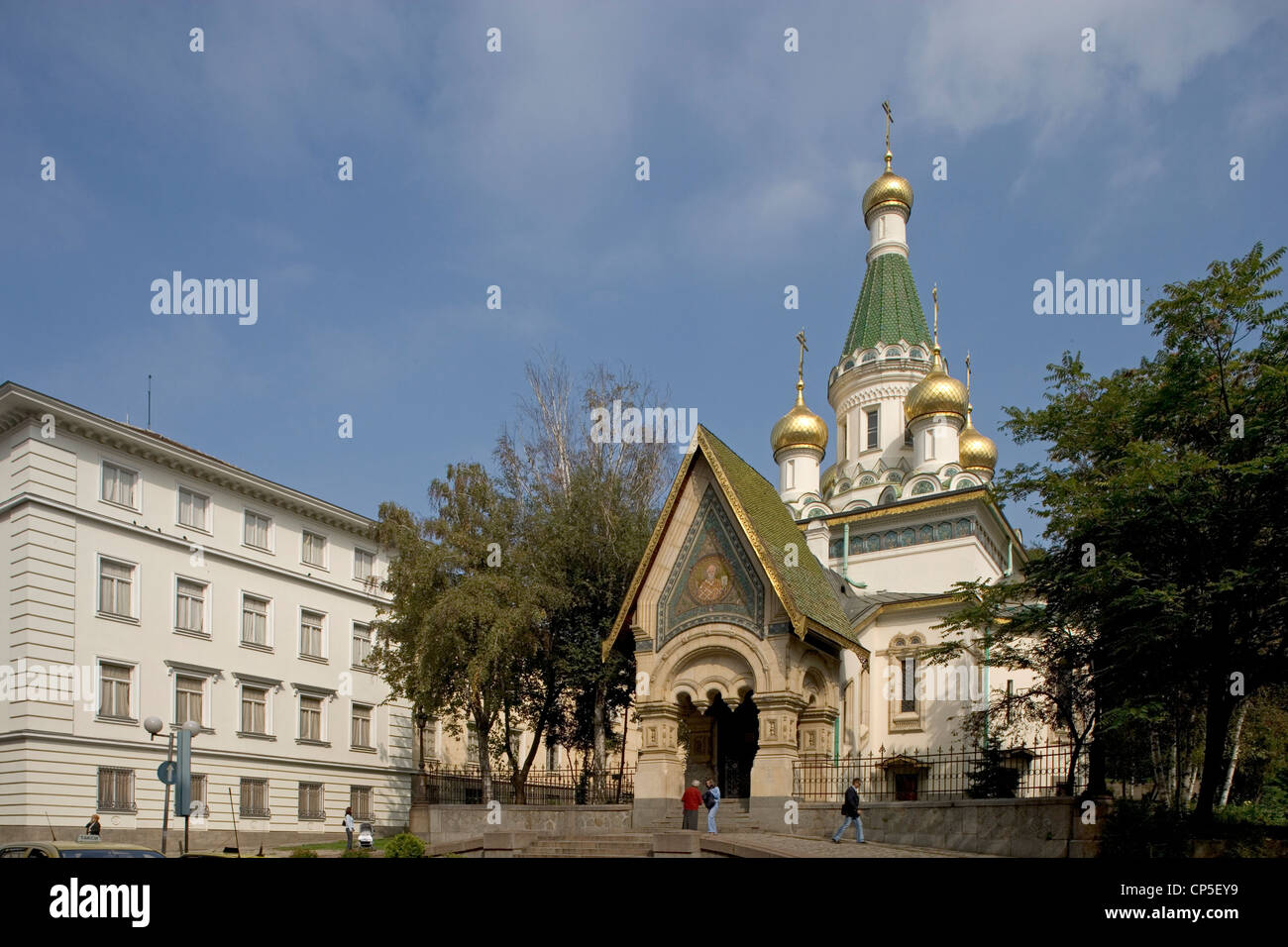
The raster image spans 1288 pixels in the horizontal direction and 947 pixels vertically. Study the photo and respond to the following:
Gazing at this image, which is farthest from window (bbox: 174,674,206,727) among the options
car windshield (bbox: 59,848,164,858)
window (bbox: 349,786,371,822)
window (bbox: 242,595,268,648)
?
car windshield (bbox: 59,848,164,858)

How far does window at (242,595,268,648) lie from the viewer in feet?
120

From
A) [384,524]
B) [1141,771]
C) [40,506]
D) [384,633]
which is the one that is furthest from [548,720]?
[1141,771]

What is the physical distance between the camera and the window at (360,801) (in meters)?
39.3

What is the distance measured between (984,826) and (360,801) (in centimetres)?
2563

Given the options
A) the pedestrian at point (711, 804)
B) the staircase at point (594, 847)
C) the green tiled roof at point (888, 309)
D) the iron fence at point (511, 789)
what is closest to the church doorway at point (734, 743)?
the iron fence at point (511, 789)

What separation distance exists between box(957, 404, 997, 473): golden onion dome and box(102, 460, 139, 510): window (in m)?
29.3

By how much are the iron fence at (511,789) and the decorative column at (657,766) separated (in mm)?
3775

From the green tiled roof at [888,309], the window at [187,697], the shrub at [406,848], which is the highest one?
the green tiled roof at [888,309]

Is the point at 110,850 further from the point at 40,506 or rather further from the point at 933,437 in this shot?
the point at 933,437

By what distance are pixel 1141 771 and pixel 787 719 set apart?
14.0 metres

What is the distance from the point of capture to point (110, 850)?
13555mm

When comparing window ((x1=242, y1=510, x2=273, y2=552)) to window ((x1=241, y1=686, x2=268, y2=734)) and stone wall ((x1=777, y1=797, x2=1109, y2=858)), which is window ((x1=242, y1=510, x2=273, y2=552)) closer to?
window ((x1=241, y1=686, x2=268, y2=734))

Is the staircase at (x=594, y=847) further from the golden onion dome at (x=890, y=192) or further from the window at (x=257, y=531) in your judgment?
the golden onion dome at (x=890, y=192)

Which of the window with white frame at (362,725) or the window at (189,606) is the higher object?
the window at (189,606)
